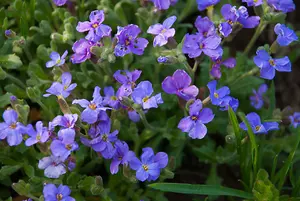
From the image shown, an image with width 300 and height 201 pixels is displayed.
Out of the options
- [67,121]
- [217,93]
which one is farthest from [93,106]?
[217,93]

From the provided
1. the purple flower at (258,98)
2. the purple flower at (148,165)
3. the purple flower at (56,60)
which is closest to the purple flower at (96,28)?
the purple flower at (56,60)

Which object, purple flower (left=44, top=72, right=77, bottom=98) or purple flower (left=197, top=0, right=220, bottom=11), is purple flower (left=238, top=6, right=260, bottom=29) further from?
purple flower (left=44, top=72, right=77, bottom=98)

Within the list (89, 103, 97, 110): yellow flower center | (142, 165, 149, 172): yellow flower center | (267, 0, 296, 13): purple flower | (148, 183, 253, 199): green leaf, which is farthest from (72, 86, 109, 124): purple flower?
(267, 0, 296, 13): purple flower

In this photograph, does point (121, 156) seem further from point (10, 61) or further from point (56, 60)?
point (10, 61)

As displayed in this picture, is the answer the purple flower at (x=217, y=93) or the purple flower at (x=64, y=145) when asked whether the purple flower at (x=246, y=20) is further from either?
the purple flower at (x=64, y=145)

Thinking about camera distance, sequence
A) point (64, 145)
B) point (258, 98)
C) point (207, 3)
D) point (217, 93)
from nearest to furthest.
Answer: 1. point (64, 145)
2. point (217, 93)
3. point (207, 3)
4. point (258, 98)

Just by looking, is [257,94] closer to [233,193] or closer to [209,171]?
[209,171]
